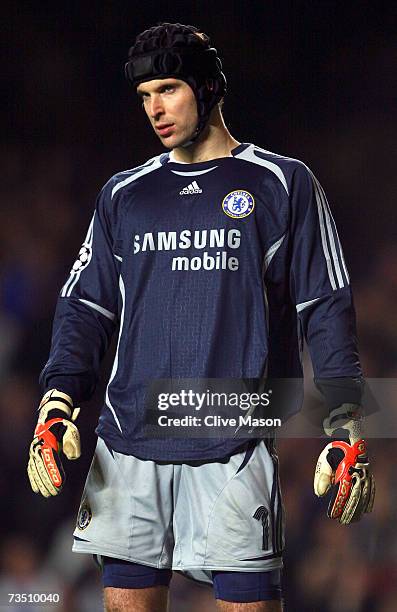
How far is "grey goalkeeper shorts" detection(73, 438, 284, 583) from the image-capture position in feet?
5.99

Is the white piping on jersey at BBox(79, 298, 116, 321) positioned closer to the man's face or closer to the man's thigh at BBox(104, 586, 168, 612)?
the man's face

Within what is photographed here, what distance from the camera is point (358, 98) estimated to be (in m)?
2.77

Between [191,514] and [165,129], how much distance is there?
665 millimetres

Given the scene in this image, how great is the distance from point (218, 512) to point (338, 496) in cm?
20

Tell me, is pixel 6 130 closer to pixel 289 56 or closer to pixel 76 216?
pixel 76 216

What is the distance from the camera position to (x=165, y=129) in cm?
194

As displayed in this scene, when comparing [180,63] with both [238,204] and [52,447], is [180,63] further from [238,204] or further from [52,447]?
[52,447]

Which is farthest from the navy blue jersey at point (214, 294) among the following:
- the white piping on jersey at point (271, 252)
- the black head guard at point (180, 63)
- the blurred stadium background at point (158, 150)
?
the blurred stadium background at point (158, 150)

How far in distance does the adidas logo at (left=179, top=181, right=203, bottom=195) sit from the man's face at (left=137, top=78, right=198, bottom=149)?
0.08 metres

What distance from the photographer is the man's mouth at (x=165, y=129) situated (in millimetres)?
1935

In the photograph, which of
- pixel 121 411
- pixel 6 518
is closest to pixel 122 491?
pixel 121 411

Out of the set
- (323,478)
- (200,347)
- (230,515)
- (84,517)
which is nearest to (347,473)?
(323,478)

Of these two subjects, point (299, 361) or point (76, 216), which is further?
point (76, 216)

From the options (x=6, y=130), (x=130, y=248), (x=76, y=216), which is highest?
(x=6, y=130)
